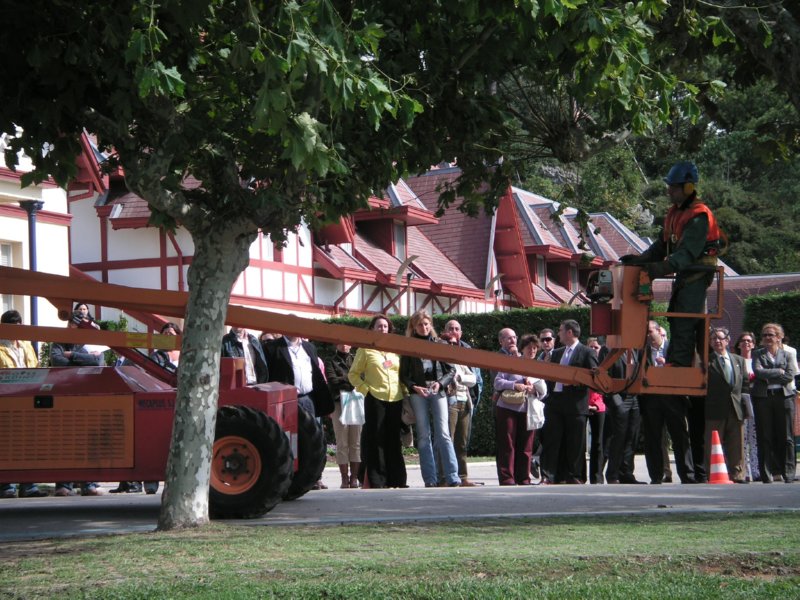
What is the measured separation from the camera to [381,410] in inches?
627

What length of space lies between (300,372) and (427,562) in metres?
8.21

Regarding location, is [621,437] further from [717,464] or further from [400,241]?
[400,241]

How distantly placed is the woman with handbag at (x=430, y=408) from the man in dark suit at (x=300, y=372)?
119 cm

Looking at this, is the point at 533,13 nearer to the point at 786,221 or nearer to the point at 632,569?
the point at 632,569

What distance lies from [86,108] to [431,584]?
16.4ft

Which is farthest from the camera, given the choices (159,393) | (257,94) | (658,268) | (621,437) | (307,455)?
(621,437)

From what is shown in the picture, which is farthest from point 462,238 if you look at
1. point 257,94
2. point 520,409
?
point 257,94

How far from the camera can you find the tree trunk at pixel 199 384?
1000 centimetres

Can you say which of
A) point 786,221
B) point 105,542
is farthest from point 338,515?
point 786,221

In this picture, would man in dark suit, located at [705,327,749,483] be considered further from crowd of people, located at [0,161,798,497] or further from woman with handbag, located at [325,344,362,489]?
woman with handbag, located at [325,344,362,489]

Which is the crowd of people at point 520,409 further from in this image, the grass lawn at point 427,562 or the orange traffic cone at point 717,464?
the grass lawn at point 427,562

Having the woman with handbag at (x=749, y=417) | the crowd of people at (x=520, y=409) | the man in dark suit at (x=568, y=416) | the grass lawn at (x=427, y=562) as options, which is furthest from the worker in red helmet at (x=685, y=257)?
the woman with handbag at (x=749, y=417)

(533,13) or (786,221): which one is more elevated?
(786,221)

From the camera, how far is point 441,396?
51.1 ft
